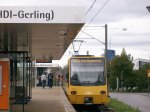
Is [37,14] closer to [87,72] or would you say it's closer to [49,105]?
[49,105]

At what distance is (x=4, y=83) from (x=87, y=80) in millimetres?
13023

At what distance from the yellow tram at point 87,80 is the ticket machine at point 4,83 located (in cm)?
1243

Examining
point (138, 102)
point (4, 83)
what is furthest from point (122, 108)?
point (4, 83)

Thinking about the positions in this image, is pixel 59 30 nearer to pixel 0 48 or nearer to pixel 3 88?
pixel 3 88

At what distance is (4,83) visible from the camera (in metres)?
16.8

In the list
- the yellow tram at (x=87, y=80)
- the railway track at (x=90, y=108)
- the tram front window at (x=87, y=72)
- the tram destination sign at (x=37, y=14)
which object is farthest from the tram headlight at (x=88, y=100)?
the tram destination sign at (x=37, y=14)

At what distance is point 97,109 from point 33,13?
18.7 meters

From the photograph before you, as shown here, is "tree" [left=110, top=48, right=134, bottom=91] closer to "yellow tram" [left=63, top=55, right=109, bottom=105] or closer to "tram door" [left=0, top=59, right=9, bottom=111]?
"yellow tram" [left=63, top=55, right=109, bottom=105]

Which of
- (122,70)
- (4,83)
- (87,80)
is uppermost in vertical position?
(122,70)

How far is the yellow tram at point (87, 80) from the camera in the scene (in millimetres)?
29062

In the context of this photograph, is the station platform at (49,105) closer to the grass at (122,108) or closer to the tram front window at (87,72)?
the tram front window at (87,72)

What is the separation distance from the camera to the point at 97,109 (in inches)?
1242

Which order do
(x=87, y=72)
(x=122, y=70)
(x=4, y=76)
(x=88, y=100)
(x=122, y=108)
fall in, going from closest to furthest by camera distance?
(x=4, y=76), (x=88, y=100), (x=122, y=108), (x=87, y=72), (x=122, y=70)

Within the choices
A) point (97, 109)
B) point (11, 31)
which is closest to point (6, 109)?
point (11, 31)
